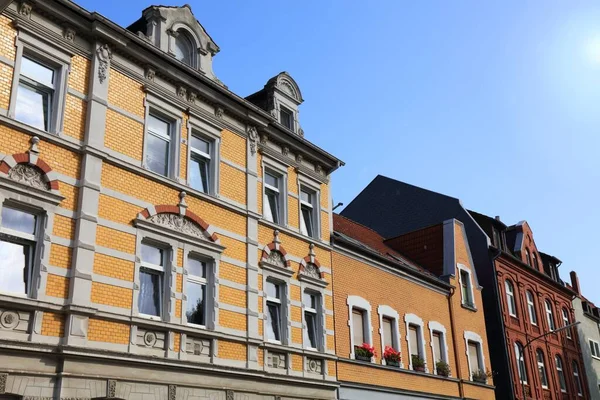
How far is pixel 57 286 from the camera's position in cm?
1179

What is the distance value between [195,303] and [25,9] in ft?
23.0

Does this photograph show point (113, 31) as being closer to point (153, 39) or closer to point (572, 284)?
point (153, 39)

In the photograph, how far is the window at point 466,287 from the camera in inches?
1058

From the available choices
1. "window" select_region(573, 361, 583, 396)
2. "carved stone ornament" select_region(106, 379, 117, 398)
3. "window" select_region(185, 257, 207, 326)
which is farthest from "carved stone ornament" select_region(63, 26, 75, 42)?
"window" select_region(573, 361, 583, 396)

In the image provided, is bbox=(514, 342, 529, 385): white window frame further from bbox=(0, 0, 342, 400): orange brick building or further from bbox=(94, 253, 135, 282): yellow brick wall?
bbox=(94, 253, 135, 282): yellow brick wall

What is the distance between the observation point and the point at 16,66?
486 inches

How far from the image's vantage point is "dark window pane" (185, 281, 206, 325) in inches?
571

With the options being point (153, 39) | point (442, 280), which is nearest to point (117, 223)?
point (153, 39)

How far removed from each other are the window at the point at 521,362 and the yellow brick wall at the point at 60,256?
77.9 feet

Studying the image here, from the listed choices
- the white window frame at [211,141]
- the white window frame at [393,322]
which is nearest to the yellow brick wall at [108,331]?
the white window frame at [211,141]

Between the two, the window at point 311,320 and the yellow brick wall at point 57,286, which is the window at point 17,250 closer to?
the yellow brick wall at point 57,286

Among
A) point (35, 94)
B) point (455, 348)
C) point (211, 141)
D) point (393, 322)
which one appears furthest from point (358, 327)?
point (35, 94)

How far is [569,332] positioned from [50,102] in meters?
34.2

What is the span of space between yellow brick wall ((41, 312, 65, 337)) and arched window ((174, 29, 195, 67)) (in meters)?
7.59
